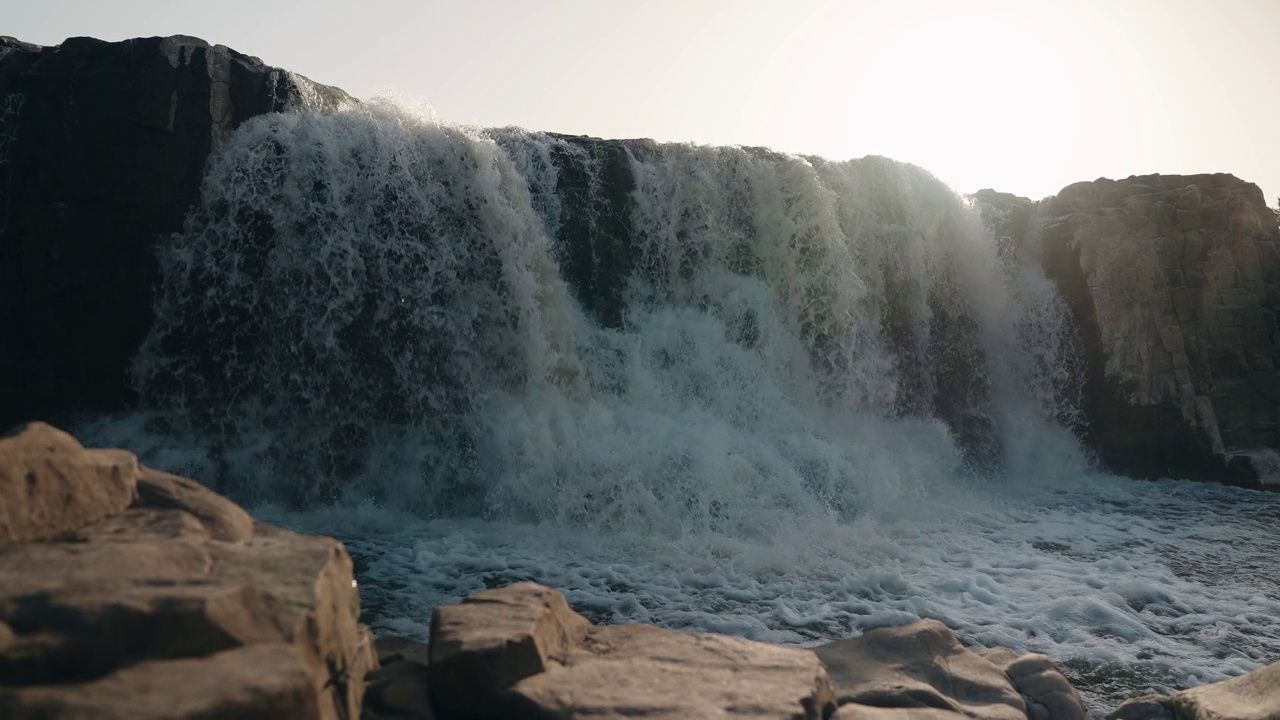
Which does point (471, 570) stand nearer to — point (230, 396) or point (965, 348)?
point (230, 396)

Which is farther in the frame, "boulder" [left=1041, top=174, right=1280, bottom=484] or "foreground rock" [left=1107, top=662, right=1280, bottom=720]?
"boulder" [left=1041, top=174, right=1280, bottom=484]

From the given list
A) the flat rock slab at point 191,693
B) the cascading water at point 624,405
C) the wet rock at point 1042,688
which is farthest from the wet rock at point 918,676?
the flat rock slab at point 191,693

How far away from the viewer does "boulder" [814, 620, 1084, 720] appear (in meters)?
4.19

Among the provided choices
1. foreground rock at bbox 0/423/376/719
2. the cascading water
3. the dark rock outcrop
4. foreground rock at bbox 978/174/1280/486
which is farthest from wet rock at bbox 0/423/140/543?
foreground rock at bbox 978/174/1280/486

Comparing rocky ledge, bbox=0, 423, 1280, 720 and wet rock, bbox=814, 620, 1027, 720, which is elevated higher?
rocky ledge, bbox=0, 423, 1280, 720

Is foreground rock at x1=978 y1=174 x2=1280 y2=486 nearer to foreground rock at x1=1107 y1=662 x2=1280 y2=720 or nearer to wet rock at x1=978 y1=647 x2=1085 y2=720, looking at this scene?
foreground rock at x1=1107 y1=662 x2=1280 y2=720

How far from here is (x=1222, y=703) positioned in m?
4.38

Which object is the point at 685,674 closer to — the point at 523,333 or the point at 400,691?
the point at 400,691

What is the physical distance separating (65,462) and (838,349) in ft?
32.7

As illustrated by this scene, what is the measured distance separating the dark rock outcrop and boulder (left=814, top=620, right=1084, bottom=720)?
26.3 ft

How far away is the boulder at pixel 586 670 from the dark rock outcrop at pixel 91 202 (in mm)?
7139

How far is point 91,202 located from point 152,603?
829 cm

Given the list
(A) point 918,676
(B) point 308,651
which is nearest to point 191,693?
(B) point 308,651

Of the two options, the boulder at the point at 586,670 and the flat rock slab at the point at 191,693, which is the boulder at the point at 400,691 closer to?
the boulder at the point at 586,670
